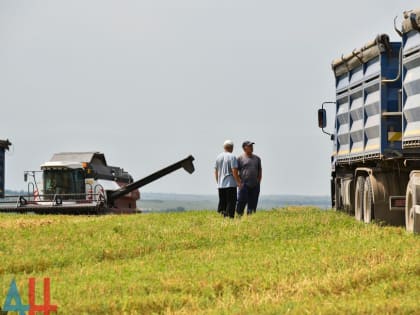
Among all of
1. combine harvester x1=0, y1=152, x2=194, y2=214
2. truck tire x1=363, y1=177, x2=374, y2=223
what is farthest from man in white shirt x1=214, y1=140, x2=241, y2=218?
combine harvester x1=0, y1=152, x2=194, y2=214

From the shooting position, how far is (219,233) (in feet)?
55.4

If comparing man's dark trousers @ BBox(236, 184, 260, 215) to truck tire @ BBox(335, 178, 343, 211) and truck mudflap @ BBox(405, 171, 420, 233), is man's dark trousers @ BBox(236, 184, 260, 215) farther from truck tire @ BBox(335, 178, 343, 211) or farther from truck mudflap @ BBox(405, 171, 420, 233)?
truck tire @ BBox(335, 178, 343, 211)

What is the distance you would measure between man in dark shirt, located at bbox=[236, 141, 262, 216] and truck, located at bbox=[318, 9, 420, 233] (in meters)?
2.35

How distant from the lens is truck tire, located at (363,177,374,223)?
771 inches

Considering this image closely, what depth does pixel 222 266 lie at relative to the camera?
12438mm

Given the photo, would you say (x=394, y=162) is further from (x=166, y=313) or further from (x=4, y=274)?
(x=166, y=313)

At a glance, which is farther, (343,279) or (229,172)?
(229,172)

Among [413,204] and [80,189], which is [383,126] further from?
[80,189]

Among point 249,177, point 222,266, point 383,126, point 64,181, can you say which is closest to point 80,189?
point 64,181

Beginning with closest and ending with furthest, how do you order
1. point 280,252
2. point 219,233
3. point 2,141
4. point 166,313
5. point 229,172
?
point 166,313
point 280,252
point 219,233
point 229,172
point 2,141

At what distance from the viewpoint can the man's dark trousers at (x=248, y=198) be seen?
826 inches

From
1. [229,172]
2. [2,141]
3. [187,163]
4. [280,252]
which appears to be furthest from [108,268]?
[2,141]

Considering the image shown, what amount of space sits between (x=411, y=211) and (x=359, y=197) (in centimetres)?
463

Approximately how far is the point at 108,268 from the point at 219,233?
4298mm
